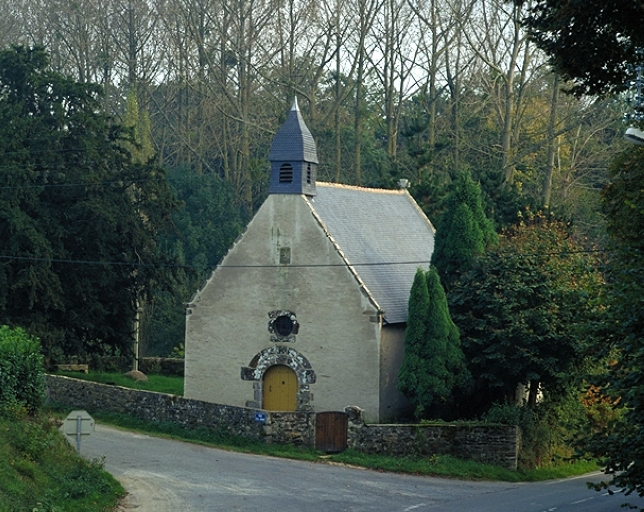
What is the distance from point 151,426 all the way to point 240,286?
204 inches

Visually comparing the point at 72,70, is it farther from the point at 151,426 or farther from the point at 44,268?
the point at 151,426

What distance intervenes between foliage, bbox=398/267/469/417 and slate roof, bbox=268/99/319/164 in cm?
556

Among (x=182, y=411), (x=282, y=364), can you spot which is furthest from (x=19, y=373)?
(x=282, y=364)

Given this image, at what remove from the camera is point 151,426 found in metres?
31.4

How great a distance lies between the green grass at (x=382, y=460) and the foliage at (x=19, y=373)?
570 centimetres

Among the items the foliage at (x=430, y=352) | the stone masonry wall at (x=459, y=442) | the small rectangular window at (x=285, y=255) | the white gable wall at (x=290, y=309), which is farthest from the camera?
the small rectangular window at (x=285, y=255)

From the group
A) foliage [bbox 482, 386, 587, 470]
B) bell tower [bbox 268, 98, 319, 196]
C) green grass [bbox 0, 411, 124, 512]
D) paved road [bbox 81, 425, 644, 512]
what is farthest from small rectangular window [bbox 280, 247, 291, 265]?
green grass [bbox 0, 411, 124, 512]

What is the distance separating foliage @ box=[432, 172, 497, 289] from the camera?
32438mm

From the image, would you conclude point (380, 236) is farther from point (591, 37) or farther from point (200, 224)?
point (200, 224)

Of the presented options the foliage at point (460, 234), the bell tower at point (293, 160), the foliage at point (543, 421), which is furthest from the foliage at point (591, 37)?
the bell tower at point (293, 160)

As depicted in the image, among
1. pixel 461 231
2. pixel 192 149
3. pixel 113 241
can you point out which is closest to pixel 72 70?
pixel 192 149

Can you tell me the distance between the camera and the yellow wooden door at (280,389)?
3322 centimetres

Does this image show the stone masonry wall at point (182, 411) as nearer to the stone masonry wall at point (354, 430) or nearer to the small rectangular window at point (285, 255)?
the stone masonry wall at point (354, 430)

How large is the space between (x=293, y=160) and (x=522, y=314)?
841 centimetres
